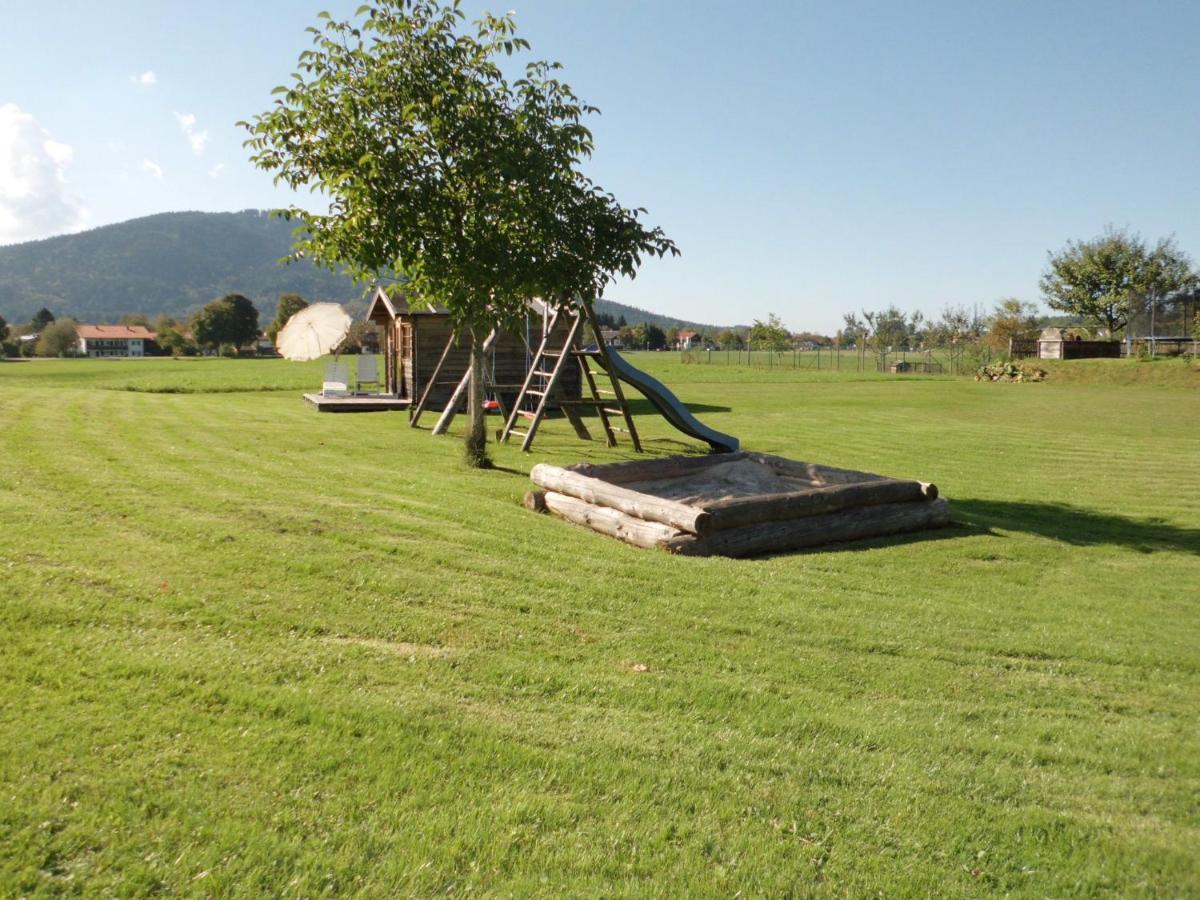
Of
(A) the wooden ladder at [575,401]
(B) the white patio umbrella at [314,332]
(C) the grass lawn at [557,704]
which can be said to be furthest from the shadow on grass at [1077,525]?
(B) the white patio umbrella at [314,332]

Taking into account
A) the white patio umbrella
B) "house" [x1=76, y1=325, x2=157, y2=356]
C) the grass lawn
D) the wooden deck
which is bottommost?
the grass lawn

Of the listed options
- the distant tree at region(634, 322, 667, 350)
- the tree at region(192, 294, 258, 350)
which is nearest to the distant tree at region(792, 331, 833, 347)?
the distant tree at region(634, 322, 667, 350)

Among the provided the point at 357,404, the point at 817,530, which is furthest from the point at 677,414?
the point at 357,404

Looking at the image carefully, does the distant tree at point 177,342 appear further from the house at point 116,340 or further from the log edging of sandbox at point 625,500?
the log edging of sandbox at point 625,500

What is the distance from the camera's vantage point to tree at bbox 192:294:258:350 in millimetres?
96625

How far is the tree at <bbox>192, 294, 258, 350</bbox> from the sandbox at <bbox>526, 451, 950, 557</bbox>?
93752 millimetres

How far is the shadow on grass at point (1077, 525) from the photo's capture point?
1029 cm

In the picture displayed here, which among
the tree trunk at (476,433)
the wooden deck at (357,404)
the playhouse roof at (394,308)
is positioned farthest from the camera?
the wooden deck at (357,404)

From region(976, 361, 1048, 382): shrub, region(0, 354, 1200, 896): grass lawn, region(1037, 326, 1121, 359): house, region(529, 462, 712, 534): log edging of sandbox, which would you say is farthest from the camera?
region(1037, 326, 1121, 359): house

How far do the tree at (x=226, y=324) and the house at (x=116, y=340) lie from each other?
1741 inches

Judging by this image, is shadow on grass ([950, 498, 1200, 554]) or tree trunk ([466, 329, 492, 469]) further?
tree trunk ([466, 329, 492, 469])

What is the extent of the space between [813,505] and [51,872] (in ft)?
26.1

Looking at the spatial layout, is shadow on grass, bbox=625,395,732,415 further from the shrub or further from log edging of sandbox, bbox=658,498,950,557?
the shrub

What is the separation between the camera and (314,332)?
27703 mm
